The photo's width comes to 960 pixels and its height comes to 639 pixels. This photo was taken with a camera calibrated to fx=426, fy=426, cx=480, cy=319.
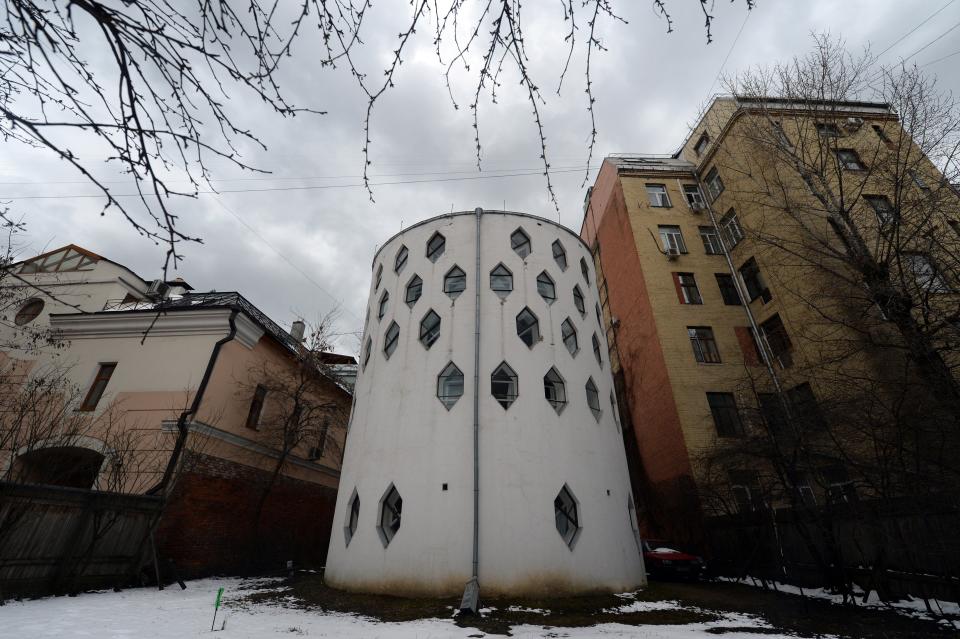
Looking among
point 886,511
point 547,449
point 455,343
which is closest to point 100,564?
point 455,343

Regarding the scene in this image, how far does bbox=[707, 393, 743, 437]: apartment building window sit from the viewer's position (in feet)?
52.0

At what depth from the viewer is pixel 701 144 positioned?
23.8 m

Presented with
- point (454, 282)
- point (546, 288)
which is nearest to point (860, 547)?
point (546, 288)

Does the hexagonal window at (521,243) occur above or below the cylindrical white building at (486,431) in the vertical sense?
above

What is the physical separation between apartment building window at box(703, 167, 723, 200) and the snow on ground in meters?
19.3

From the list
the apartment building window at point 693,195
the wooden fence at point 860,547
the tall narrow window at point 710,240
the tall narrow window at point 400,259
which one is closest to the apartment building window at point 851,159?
the tall narrow window at point 710,240

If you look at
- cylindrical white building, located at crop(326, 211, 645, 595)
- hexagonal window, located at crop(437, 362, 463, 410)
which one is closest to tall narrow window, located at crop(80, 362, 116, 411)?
cylindrical white building, located at crop(326, 211, 645, 595)

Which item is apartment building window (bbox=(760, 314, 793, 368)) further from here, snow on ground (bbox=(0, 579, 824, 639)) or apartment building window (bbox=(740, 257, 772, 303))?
snow on ground (bbox=(0, 579, 824, 639))

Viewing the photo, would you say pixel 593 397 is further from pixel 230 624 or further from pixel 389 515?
pixel 230 624

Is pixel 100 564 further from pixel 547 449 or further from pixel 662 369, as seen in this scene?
pixel 662 369

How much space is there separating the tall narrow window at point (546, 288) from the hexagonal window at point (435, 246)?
3.23 m

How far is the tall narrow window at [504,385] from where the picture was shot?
36.2 feet

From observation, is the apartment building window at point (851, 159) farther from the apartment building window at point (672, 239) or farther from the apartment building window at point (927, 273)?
the apartment building window at point (927, 273)

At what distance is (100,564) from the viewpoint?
883 centimetres
